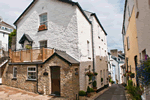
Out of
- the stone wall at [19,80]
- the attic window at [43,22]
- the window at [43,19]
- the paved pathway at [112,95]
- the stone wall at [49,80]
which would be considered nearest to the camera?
the stone wall at [49,80]

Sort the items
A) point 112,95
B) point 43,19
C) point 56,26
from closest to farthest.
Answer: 1. point 112,95
2. point 56,26
3. point 43,19

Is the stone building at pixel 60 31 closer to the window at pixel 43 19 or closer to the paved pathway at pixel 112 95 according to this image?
the window at pixel 43 19

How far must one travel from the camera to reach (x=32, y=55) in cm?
1162

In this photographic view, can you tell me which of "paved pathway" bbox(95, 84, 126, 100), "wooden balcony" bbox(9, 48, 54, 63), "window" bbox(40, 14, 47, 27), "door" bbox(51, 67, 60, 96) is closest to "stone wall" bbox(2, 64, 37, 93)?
"wooden balcony" bbox(9, 48, 54, 63)

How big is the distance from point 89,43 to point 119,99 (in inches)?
271

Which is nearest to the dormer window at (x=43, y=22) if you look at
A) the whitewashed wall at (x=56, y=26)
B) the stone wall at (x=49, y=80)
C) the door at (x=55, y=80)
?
the whitewashed wall at (x=56, y=26)

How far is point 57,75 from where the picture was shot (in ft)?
33.7

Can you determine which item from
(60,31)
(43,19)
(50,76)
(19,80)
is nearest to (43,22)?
(43,19)

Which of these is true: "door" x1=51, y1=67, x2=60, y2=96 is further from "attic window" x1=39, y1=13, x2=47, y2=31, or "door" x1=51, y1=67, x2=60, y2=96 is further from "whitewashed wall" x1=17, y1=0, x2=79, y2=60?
"attic window" x1=39, y1=13, x2=47, y2=31

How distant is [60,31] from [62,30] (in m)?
0.26

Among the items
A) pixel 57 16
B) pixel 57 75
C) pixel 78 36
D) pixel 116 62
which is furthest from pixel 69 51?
pixel 116 62

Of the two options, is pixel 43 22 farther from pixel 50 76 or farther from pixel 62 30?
pixel 50 76

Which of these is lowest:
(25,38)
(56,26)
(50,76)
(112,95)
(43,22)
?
(112,95)

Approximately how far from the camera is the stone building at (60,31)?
11.3m
